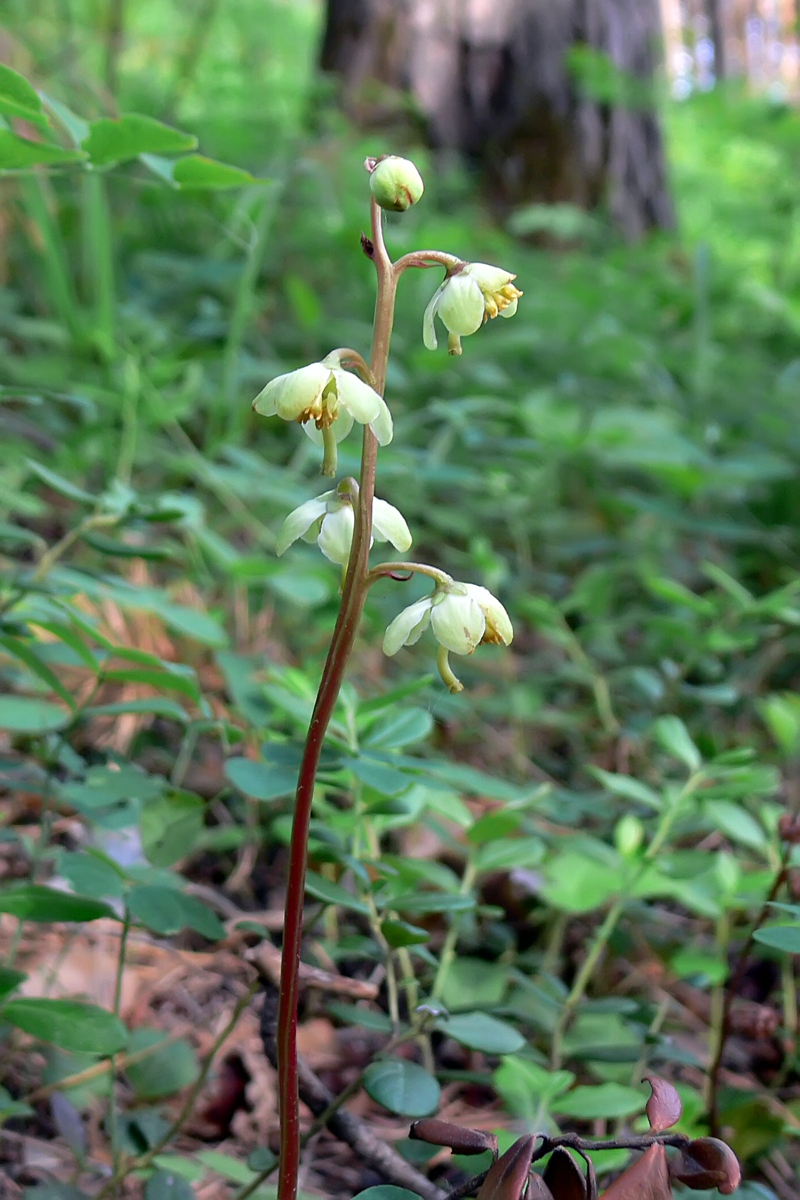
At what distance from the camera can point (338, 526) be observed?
2.30 feet

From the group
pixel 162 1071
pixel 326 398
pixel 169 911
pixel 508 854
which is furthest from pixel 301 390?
pixel 162 1071

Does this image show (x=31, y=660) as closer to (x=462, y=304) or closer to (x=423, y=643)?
(x=462, y=304)

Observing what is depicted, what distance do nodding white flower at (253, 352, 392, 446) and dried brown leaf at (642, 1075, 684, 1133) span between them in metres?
0.45

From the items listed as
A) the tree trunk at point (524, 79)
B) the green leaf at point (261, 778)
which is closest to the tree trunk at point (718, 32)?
the tree trunk at point (524, 79)

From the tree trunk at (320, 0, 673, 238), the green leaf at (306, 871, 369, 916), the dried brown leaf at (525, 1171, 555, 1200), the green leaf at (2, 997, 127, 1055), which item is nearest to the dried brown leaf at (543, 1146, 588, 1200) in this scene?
the dried brown leaf at (525, 1171, 555, 1200)

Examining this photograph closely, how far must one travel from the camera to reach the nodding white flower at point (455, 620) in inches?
26.8

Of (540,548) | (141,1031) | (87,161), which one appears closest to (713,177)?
(540,548)

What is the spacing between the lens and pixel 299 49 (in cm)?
504

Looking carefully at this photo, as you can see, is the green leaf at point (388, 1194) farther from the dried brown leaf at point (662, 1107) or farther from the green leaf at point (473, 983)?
the green leaf at point (473, 983)

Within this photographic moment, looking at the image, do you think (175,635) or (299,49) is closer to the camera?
(175,635)

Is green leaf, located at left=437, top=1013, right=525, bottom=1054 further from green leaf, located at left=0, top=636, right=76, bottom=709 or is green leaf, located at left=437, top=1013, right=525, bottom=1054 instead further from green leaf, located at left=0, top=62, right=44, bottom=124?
green leaf, located at left=0, top=62, right=44, bottom=124

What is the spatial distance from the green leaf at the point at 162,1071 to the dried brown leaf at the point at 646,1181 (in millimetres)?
529

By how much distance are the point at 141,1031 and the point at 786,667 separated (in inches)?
59.8

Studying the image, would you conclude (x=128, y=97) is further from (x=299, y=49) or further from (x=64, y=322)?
(x=299, y=49)
